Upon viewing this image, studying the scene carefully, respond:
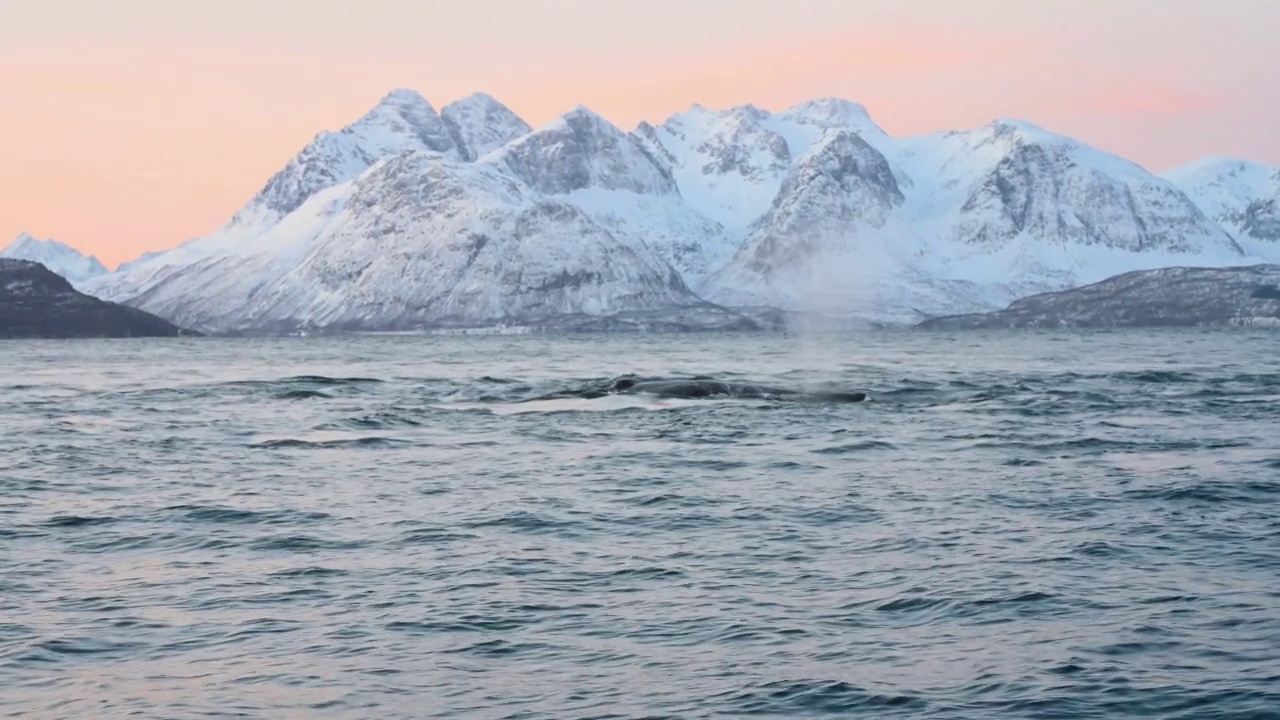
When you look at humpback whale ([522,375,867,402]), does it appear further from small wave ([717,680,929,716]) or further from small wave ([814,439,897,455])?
small wave ([717,680,929,716])

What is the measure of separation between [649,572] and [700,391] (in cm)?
5139

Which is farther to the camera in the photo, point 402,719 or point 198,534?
point 198,534

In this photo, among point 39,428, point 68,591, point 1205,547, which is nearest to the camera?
point 68,591

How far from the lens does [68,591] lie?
26.6m

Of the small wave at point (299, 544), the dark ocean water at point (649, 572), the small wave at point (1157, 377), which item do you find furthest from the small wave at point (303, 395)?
the small wave at point (299, 544)

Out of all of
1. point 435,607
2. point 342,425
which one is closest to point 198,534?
point 435,607

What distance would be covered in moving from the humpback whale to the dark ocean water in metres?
15.4

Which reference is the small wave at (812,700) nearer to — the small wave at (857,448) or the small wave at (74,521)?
the small wave at (74,521)

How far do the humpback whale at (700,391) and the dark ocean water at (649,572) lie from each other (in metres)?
15.4

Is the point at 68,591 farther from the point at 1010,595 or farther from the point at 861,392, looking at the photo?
the point at 861,392

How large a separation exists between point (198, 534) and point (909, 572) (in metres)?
14.9

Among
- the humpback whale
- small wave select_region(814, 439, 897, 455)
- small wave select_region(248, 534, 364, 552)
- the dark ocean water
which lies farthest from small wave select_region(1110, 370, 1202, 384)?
small wave select_region(248, 534, 364, 552)

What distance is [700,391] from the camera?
79.3m

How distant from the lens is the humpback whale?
75625 mm
